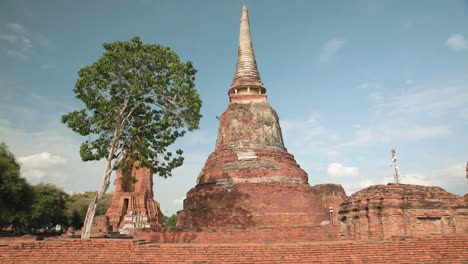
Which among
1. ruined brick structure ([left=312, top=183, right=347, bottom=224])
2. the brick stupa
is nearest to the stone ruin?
the brick stupa

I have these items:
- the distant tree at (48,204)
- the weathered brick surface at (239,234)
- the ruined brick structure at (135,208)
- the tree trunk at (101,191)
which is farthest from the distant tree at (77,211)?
the tree trunk at (101,191)

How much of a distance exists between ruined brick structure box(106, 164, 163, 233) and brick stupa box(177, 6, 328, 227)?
35.5 feet

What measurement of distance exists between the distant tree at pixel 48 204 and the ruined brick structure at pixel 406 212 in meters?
32.8

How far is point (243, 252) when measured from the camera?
9.00 meters

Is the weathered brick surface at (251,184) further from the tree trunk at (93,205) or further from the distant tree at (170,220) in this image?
the distant tree at (170,220)

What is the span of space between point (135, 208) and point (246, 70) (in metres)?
16.6

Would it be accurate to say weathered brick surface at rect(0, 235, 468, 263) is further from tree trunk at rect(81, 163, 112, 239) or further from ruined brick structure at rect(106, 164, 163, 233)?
ruined brick structure at rect(106, 164, 163, 233)

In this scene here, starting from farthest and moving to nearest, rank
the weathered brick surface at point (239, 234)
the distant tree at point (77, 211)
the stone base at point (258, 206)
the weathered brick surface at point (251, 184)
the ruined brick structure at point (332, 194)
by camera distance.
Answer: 1. the distant tree at point (77, 211)
2. the ruined brick structure at point (332, 194)
3. the weathered brick surface at point (251, 184)
4. the stone base at point (258, 206)
5. the weathered brick surface at point (239, 234)

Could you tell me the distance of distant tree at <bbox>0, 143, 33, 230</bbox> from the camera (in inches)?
882

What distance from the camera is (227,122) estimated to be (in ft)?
68.6

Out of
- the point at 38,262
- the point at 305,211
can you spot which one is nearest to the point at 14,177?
the point at 38,262

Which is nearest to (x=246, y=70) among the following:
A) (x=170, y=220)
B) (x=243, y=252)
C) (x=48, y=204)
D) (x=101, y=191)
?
(x=101, y=191)

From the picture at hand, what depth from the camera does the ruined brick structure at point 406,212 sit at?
1148 centimetres

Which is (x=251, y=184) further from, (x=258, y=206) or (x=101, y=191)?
(x=101, y=191)
